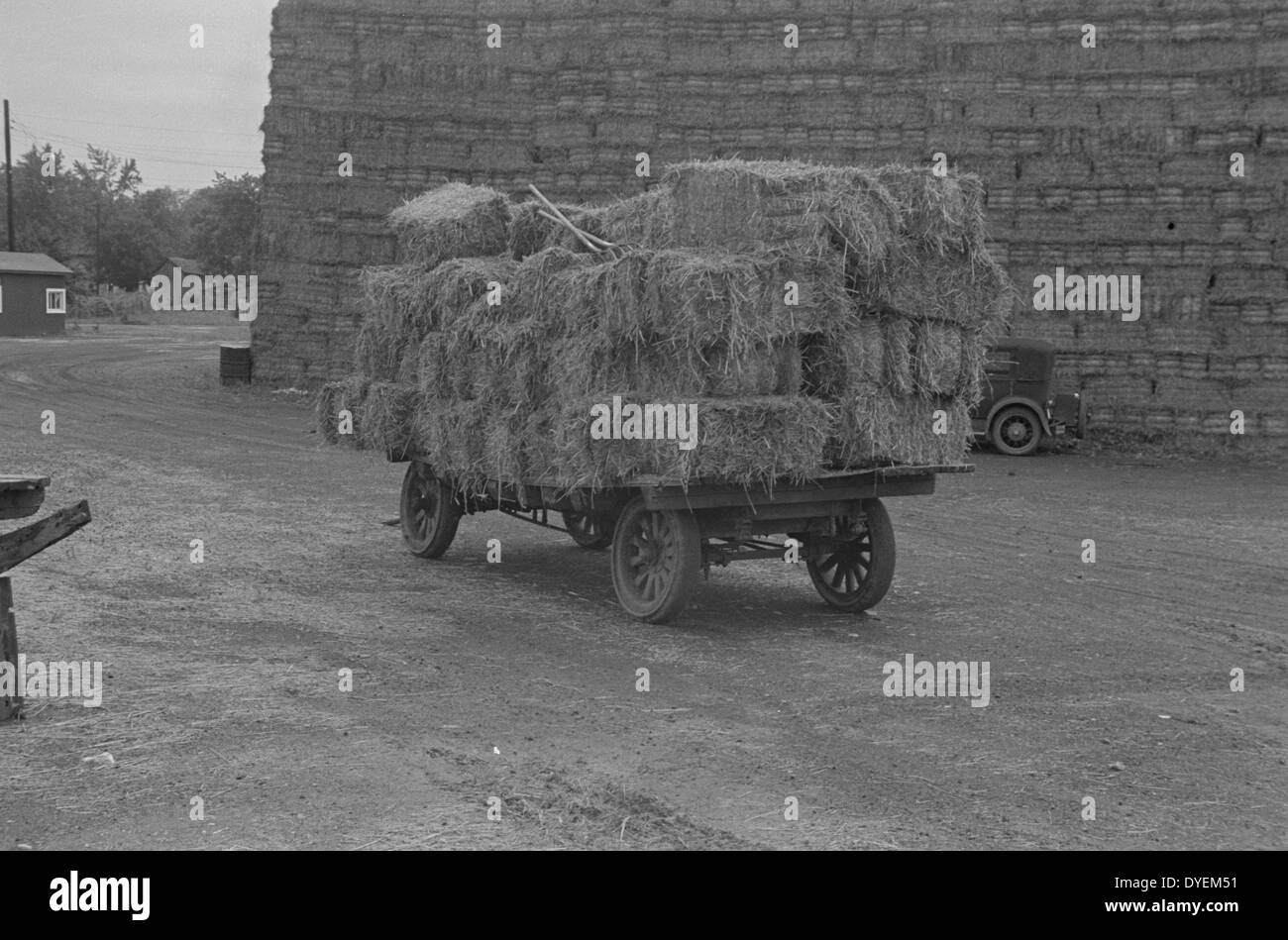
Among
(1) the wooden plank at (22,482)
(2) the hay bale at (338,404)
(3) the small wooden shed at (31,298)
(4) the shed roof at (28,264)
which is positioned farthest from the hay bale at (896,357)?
(4) the shed roof at (28,264)

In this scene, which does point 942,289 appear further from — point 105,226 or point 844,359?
point 105,226

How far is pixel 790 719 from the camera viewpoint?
24.6 ft

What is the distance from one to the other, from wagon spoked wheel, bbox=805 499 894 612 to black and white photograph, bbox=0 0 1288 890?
3 centimetres

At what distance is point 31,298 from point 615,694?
45.5 m

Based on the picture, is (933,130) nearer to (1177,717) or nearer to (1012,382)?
(1012,382)

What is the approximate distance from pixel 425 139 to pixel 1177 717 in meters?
21.0

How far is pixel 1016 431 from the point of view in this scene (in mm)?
21828

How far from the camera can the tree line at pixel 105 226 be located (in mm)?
71188

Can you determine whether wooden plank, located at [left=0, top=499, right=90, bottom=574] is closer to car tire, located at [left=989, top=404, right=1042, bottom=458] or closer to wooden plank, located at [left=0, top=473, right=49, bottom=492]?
wooden plank, located at [left=0, top=473, right=49, bottom=492]

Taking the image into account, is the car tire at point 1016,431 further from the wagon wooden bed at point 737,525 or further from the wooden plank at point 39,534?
the wooden plank at point 39,534

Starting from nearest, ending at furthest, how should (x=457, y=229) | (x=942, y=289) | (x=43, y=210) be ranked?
(x=942, y=289)
(x=457, y=229)
(x=43, y=210)

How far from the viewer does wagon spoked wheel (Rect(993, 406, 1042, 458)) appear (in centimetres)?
2177

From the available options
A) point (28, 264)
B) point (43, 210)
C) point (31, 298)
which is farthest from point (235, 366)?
point (43, 210)

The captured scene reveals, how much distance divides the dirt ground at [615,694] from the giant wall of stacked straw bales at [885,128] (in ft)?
24.9
